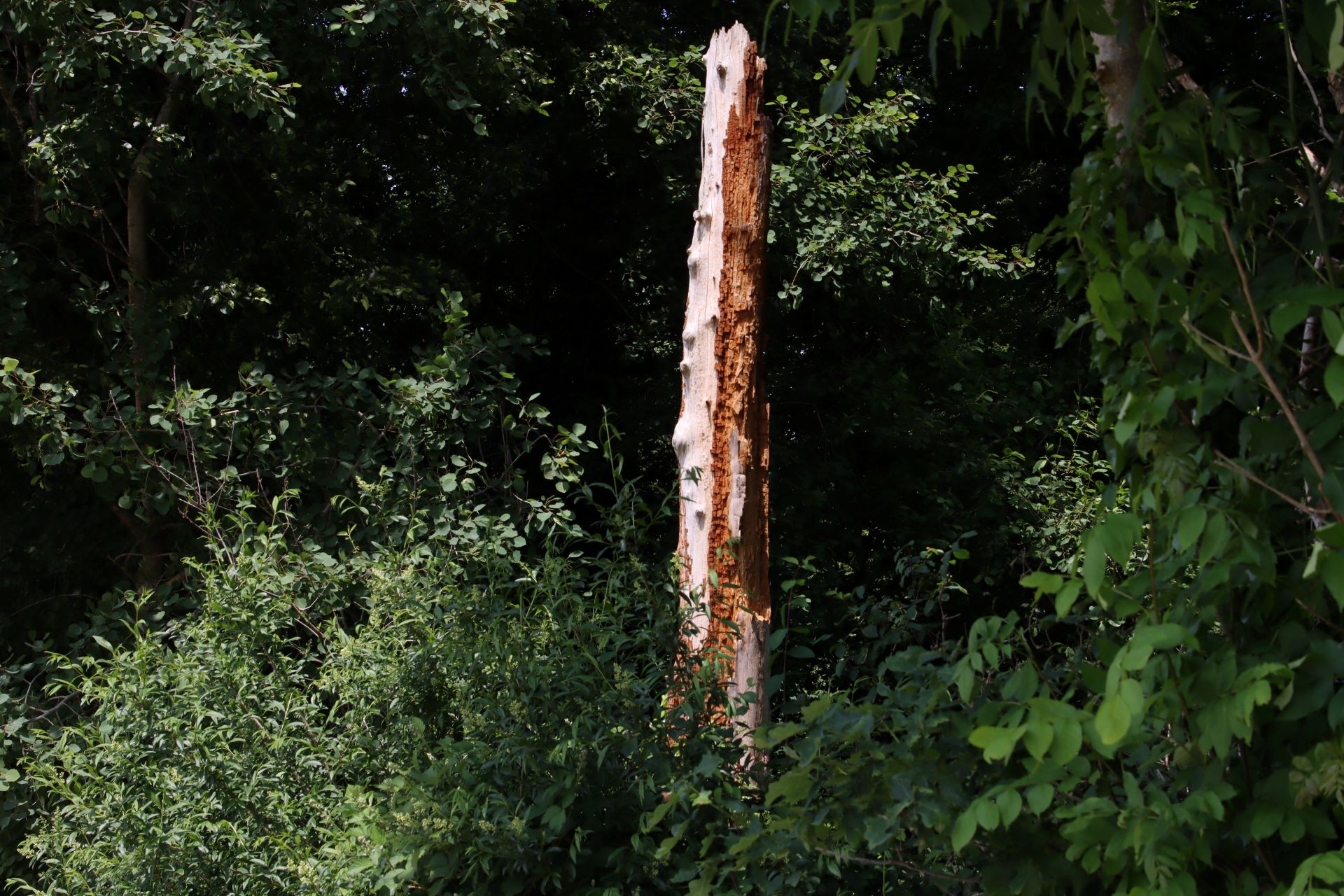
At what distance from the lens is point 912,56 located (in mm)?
10867

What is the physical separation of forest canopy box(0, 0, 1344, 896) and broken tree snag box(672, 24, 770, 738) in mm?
351

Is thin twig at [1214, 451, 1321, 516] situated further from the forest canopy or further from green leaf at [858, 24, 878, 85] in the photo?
green leaf at [858, 24, 878, 85]

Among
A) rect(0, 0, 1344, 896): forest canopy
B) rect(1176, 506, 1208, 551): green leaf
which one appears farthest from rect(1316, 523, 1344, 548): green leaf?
rect(1176, 506, 1208, 551): green leaf

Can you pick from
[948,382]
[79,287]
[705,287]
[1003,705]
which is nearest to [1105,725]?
[1003,705]

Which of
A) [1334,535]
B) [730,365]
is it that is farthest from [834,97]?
[730,365]

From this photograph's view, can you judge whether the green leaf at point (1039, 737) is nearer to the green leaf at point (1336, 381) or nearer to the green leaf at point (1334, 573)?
the green leaf at point (1334, 573)

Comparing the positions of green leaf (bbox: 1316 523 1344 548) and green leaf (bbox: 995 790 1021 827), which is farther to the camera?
green leaf (bbox: 995 790 1021 827)

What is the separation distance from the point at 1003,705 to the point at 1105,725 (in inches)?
12.5

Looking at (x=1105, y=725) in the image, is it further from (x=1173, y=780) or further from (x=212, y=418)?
(x=212, y=418)

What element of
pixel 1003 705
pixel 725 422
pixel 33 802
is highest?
pixel 725 422

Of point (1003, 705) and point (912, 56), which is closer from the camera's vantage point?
point (1003, 705)

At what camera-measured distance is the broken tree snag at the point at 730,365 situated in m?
4.70

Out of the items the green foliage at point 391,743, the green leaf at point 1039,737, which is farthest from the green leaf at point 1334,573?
the green foliage at point 391,743

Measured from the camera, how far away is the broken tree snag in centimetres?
470
